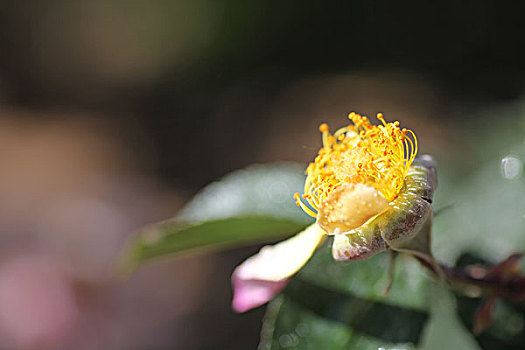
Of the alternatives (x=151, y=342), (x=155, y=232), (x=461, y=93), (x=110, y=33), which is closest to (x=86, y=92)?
(x=110, y=33)

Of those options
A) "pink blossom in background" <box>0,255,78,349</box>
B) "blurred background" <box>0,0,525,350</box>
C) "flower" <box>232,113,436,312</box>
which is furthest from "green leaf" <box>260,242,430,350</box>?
"pink blossom in background" <box>0,255,78,349</box>

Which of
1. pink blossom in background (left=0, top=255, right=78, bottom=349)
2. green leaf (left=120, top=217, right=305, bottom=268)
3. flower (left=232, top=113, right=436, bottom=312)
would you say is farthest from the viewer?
pink blossom in background (left=0, top=255, right=78, bottom=349)

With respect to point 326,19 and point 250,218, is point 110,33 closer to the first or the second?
point 326,19

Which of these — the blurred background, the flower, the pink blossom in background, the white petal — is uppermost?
the flower

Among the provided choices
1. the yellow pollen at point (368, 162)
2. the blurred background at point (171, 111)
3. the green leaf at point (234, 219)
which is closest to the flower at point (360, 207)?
the yellow pollen at point (368, 162)

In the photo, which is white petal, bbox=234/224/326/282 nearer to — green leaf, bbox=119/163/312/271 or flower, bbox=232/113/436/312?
flower, bbox=232/113/436/312

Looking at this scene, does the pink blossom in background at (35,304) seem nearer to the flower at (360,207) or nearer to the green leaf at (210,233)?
the green leaf at (210,233)
